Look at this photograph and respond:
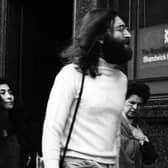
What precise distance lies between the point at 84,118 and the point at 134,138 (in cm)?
231

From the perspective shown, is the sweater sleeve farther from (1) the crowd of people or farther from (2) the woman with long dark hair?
(2) the woman with long dark hair

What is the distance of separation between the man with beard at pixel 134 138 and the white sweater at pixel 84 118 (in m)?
1.98

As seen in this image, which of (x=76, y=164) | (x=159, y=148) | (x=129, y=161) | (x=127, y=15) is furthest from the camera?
(x=127, y=15)

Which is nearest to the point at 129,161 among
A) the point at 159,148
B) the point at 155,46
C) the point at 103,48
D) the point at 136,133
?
the point at 136,133

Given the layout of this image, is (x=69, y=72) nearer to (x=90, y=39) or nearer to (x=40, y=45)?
(x=90, y=39)

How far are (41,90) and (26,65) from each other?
23.2 inches

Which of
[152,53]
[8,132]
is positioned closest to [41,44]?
[152,53]

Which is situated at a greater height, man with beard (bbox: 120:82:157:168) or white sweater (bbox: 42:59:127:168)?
white sweater (bbox: 42:59:127:168)

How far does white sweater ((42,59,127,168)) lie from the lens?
4.34m

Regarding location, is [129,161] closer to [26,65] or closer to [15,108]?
[15,108]

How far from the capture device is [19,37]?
12.7 metres

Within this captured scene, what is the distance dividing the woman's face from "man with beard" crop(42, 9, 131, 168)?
4974mm

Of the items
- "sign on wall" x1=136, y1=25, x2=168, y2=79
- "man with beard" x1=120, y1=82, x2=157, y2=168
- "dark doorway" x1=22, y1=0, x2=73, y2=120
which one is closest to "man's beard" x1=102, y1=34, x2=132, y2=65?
"man with beard" x1=120, y1=82, x2=157, y2=168

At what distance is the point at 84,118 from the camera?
14.4 feet
